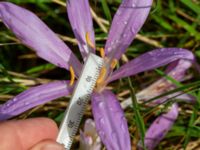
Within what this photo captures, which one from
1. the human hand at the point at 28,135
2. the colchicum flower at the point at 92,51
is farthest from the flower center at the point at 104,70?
the human hand at the point at 28,135

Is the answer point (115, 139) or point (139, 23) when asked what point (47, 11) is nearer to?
point (139, 23)

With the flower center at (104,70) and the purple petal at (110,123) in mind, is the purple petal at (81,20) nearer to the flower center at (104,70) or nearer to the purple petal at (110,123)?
the flower center at (104,70)

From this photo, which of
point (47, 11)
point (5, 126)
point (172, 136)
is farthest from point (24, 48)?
point (5, 126)

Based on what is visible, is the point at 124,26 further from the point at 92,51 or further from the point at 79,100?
the point at 79,100

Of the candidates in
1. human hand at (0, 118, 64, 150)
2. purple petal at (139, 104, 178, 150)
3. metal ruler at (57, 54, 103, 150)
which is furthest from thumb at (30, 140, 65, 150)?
purple petal at (139, 104, 178, 150)

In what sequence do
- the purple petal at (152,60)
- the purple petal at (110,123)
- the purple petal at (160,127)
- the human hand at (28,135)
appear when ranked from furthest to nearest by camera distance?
the purple petal at (160,127), the purple petal at (152,60), the purple petal at (110,123), the human hand at (28,135)
